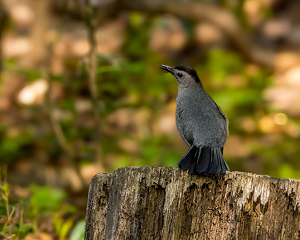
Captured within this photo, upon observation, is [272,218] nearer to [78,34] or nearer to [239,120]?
[239,120]

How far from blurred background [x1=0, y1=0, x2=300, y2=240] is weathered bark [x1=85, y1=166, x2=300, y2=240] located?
96 centimetres

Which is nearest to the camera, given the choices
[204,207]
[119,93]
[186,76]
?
[204,207]

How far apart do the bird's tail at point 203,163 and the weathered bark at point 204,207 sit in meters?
0.04

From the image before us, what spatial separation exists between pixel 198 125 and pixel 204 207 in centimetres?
80

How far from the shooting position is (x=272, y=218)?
1987mm

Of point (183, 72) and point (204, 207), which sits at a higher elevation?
point (183, 72)

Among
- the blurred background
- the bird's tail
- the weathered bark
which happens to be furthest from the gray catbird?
the blurred background

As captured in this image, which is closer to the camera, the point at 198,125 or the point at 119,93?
the point at 198,125

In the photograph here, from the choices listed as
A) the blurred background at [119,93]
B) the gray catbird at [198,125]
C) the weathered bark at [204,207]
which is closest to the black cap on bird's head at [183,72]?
the gray catbird at [198,125]

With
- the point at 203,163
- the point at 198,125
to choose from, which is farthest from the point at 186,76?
the point at 203,163

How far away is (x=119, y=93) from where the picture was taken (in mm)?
6895

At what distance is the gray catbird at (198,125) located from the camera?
7.01ft

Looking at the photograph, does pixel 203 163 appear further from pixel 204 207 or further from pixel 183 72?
pixel 183 72

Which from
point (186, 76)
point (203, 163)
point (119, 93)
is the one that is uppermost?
point (119, 93)
